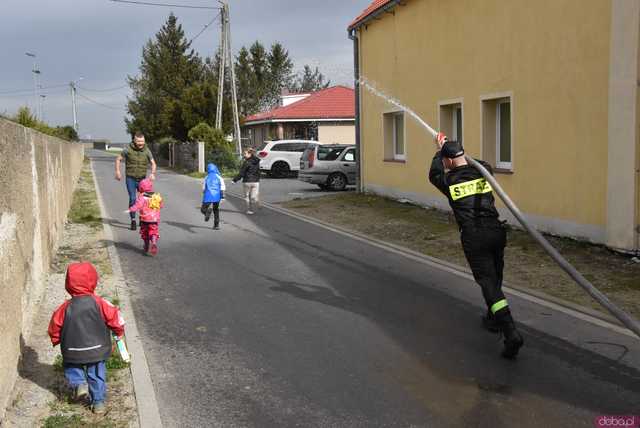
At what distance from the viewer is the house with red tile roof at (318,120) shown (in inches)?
1577

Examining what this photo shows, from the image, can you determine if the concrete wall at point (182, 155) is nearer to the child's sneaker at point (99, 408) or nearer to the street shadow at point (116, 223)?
the street shadow at point (116, 223)

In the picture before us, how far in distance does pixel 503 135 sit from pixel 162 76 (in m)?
49.8

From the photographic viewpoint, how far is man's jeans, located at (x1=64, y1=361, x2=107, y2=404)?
4398mm

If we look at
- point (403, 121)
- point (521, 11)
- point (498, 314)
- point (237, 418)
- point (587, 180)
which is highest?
point (521, 11)

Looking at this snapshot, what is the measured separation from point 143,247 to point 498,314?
6771 millimetres

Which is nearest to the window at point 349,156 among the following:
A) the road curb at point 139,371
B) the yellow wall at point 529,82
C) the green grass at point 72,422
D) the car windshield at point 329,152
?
the car windshield at point 329,152

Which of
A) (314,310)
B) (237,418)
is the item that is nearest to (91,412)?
(237,418)

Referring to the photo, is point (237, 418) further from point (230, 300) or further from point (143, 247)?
point (143, 247)

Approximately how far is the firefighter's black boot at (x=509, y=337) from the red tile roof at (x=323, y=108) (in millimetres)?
34766

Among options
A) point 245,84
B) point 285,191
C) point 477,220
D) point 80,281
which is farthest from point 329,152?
point 245,84

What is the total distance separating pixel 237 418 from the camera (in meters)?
4.25

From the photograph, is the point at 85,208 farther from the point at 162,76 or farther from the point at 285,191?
the point at 162,76

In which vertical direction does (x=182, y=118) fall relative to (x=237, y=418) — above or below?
above

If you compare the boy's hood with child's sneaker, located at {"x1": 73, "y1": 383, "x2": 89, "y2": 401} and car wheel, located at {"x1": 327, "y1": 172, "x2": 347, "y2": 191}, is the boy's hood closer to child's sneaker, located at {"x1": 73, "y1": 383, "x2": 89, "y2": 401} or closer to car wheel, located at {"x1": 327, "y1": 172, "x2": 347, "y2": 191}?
child's sneaker, located at {"x1": 73, "y1": 383, "x2": 89, "y2": 401}
